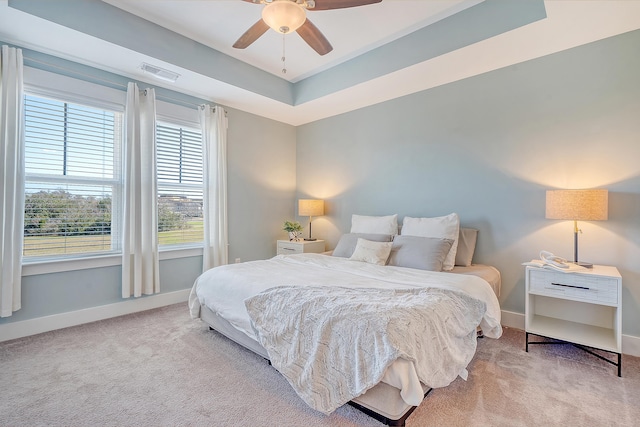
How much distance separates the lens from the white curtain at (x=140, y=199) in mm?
3254

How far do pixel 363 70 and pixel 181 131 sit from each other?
2.40 meters

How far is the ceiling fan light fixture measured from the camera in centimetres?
191

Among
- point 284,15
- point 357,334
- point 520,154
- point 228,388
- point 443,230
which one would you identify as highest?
point 284,15

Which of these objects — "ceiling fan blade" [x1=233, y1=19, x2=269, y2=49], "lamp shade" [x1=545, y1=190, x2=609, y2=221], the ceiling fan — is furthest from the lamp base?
"ceiling fan blade" [x1=233, y1=19, x2=269, y2=49]

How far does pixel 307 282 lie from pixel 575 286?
6.78 ft

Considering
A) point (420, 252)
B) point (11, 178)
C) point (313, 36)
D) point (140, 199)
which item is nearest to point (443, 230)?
point (420, 252)

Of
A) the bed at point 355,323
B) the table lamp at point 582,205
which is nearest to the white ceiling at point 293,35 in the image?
the table lamp at point 582,205

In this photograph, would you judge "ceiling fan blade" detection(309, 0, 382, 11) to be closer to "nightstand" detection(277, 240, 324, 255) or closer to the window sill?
"nightstand" detection(277, 240, 324, 255)

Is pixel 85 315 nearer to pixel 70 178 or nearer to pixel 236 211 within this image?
pixel 70 178

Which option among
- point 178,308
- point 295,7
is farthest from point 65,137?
point 295,7

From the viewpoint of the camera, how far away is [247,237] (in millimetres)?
4492

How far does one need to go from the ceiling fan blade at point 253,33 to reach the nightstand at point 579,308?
2.87 meters

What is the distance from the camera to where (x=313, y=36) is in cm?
232

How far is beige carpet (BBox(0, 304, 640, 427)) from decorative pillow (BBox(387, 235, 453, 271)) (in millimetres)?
791
